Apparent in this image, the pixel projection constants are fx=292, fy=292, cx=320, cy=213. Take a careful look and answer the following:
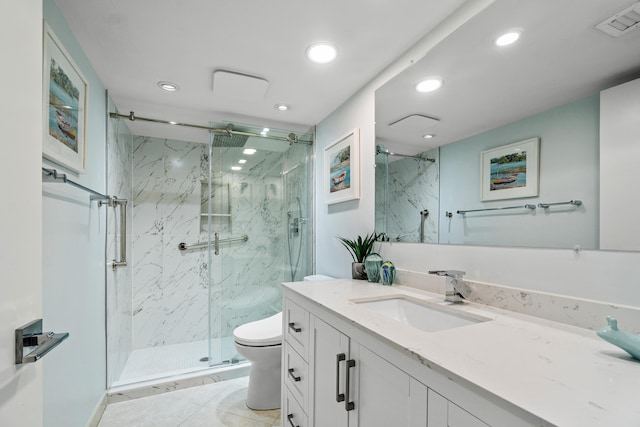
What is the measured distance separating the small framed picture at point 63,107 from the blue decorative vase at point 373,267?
1569 millimetres

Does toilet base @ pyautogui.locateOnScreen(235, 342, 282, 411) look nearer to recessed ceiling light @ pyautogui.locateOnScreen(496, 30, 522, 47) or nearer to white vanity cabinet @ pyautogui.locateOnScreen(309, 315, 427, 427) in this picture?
white vanity cabinet @ pyautogui.locateOnScreen(309, 315, 427, 427)

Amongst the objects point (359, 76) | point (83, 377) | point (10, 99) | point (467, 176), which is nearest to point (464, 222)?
point (467, 176)

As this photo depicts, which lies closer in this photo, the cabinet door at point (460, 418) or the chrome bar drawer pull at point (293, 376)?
the cabinet door at point (460, 418)

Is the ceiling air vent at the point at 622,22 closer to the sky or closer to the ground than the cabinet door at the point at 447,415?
closer to the sky

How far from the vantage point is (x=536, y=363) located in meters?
0.65

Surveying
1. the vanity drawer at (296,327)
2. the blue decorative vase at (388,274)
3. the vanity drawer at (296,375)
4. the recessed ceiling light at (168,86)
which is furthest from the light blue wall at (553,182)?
the recessed ceiling light at (168,86)

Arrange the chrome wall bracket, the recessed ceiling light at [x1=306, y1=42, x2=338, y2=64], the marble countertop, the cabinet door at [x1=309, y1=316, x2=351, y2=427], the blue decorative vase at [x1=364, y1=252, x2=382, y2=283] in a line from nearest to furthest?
the marble countertop, the chrome wall bracket, the cabinet door at [x1=309, y1=316, x2=351, y2=427], the recessed ceiling light at [x1=306, y1=42, x2=338, y2=64], the blue decorative vase at [x1=364, y1=252, x2=382, y2=283]

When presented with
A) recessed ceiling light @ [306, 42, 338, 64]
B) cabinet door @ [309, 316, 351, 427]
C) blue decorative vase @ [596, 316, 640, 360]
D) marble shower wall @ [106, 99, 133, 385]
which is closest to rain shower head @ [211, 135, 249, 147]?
marble shower wall @ [106, 99, 133, 385]

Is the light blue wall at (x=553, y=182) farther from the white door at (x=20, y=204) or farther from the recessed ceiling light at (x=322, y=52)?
the white door at (x=20, y=204)

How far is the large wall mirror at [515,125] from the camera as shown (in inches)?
35.3

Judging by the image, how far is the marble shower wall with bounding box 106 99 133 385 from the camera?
206cm

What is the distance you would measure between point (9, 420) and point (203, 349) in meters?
2.63

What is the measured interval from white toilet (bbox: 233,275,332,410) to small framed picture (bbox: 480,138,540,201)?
1549 millimetres

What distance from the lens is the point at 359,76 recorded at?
1.86 metres
